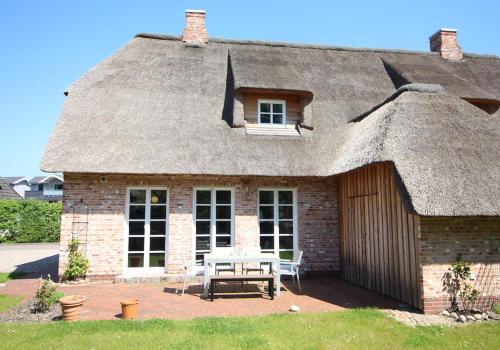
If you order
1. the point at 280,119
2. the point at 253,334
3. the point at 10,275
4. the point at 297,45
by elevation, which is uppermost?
the point at 297,45

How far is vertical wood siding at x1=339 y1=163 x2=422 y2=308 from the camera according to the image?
23.7 feet

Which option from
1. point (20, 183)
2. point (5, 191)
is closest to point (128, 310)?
point (5, 191)

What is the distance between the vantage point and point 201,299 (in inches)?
317

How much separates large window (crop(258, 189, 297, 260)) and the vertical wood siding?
55.1 inches

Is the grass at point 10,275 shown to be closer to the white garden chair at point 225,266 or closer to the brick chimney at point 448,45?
the white garden chair at point 225,266

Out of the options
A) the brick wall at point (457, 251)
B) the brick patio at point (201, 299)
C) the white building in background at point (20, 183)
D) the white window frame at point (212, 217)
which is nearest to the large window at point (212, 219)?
the white window frame at point (212, 217)

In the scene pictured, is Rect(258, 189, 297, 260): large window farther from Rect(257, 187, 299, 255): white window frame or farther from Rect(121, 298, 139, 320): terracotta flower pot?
Rect(121, 298, 139, 320): terracotta flower pot

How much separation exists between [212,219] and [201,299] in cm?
271

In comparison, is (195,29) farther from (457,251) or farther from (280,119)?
(457,251)

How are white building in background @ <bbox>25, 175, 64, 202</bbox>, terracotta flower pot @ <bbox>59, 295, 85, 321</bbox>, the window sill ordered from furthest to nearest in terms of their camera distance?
white building in background @ <bbox>25, 175, 64, 202</bbox> → the window sill → terracotta flower pot @ <bbox>59, 295, 85, 321</bbox>

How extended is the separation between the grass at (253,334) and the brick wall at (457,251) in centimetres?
81

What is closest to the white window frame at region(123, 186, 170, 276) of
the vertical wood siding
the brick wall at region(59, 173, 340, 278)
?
the brick wall at region(59, 173, 340, 278)

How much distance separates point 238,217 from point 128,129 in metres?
3.90

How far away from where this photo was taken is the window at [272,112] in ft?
38.3
